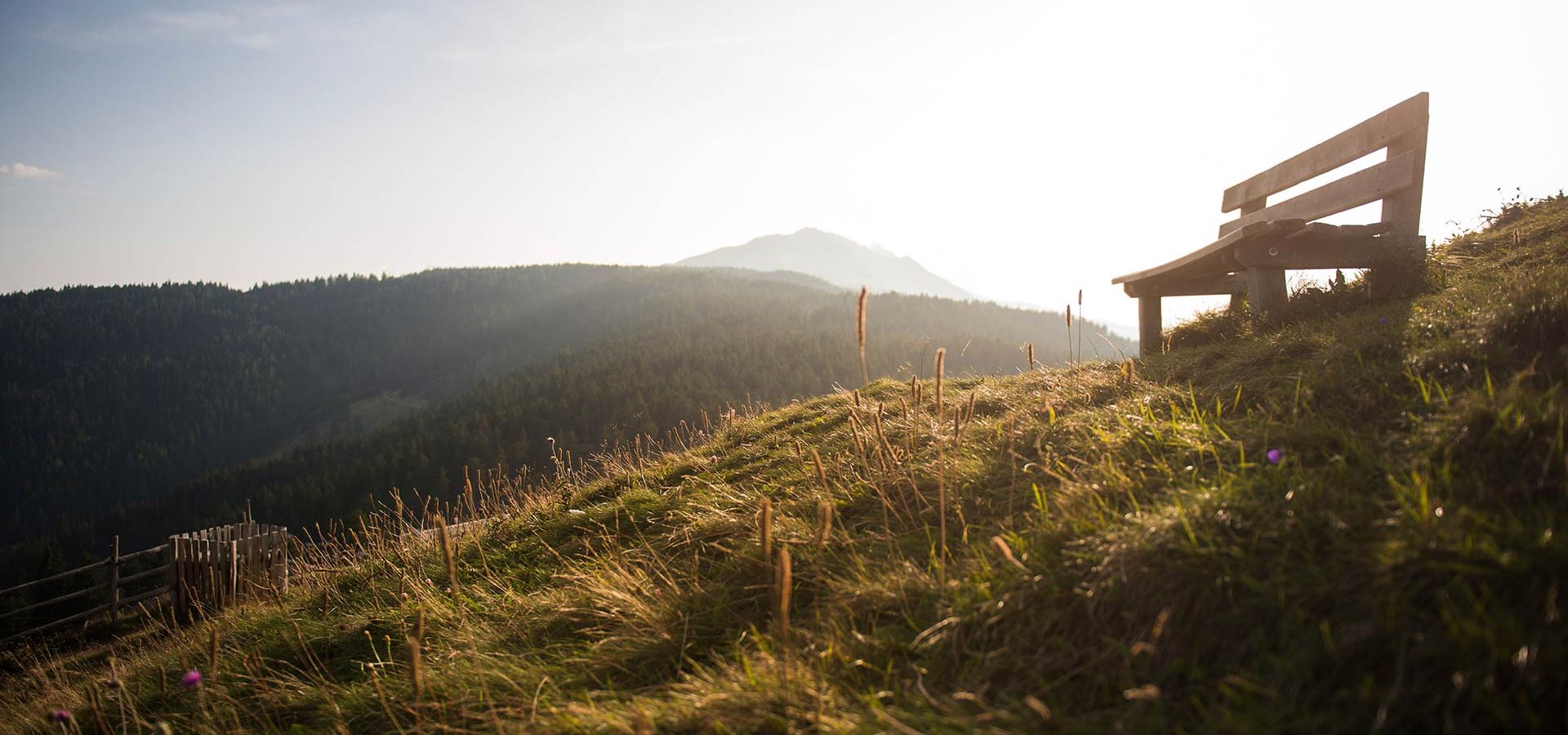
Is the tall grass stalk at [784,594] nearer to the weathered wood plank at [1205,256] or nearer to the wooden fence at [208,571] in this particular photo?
the weathered wood plank at [1205,256]

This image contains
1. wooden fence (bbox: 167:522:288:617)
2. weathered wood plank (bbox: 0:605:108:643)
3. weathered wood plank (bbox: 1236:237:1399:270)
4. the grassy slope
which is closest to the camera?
the grassy slope

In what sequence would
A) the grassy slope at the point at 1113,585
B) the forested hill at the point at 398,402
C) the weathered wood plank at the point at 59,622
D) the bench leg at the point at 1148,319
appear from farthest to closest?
the forested hill at the point at 398,402 < the weathered wood plank at the point at 59,622 < the bench leg at the point at 1148,319 < the grassy slope at the point at 1113,585

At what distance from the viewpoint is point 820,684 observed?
204cm

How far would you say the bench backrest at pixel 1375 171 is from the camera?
4441mm

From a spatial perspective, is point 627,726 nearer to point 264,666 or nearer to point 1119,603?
point 1119,603

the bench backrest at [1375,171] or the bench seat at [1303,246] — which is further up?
the bench backrest at [1375,171]

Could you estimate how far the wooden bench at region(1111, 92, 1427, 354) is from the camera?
4465mm

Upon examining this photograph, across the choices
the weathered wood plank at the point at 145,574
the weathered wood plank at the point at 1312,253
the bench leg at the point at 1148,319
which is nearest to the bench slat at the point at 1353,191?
the weathered wood plank at the point at 1312,253

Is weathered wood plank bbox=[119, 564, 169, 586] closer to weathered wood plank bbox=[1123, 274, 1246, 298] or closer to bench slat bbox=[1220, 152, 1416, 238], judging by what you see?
weathered wood plank bbox=[1123, 274, 1246, 298]

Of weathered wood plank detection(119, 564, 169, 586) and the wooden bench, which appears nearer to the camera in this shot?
the wooden bench

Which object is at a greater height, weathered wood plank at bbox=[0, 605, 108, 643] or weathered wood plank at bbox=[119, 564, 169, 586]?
weathered wood plank at bbox=[119, 564, 169, 586]

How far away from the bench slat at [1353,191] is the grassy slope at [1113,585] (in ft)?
2.42

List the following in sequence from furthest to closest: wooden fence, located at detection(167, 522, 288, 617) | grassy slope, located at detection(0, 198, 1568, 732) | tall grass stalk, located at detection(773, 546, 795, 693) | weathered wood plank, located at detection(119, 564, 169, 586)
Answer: weathered wood plank, located at detection(119, 564, 169, 586) → wooden fence, located at detection(167, 522, 288, 617) → tall grass stalk, located at detection(773, 546, 795, 693) → grassy slope, located at detection(0, 198, 1568, 732)

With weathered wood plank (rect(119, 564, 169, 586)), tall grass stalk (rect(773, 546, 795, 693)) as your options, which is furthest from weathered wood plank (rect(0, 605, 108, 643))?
tall grass stalk (rect(773, 546, 795, 693))
